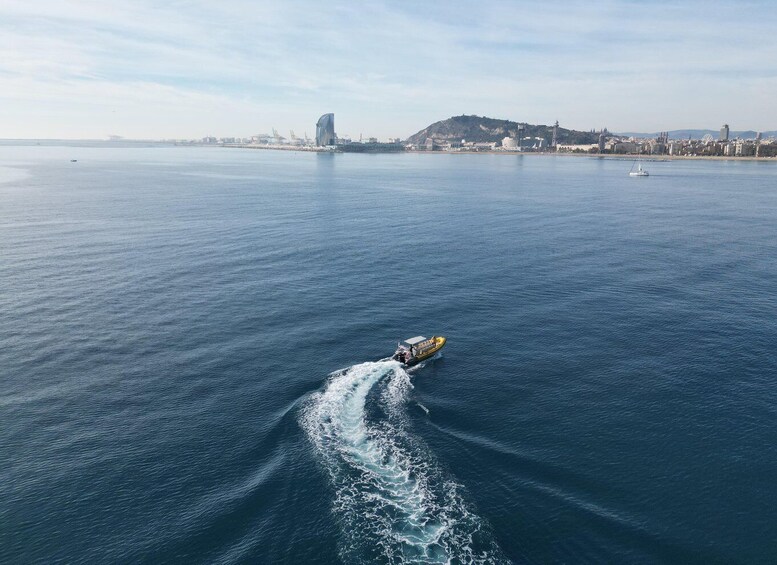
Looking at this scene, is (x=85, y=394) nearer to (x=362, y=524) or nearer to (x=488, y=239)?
(x=362, y=524)

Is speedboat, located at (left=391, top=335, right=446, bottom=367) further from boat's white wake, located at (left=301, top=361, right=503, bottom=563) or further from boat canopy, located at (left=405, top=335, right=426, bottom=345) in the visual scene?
boat's white wake, located at (left=301, top=361, right=503, bottom=563)

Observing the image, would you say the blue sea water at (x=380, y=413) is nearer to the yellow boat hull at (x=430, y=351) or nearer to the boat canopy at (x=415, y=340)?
the yellow boat hull at (x=430, y=351)

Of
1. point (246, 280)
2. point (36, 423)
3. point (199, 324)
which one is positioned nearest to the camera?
point (36, 423)

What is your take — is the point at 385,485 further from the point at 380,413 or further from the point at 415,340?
the point at 415,340

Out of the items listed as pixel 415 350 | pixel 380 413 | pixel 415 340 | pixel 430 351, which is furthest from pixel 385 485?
pixel 430 351

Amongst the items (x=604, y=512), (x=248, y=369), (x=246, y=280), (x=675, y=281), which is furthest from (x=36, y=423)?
(x=675, y=281)

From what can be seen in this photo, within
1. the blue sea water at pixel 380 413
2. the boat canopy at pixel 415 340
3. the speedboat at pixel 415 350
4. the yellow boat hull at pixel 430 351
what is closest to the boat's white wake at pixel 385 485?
the blue sea water at pixel 380 413
